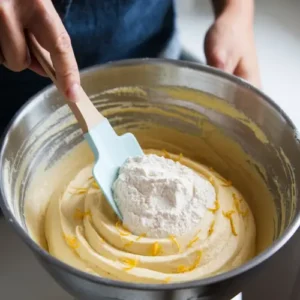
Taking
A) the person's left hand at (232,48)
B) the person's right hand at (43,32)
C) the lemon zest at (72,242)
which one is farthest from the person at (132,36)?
the lemon zest at (72,242)

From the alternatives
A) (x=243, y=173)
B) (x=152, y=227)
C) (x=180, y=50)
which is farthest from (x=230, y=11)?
(x=152, y=227)

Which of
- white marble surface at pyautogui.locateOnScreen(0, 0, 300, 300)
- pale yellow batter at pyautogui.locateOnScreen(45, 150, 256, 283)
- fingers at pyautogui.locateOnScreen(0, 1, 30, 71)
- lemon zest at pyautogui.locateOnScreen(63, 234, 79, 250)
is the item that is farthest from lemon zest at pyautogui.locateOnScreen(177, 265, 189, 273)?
white marble surface at pyautogui.locateOnScreen(0, 0, 300, 300)

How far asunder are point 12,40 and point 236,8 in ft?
1.21

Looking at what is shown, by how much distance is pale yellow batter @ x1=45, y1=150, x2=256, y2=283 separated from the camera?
545 millimetres

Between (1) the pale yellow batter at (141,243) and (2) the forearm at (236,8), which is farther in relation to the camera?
(2) the forearm at (236,8)

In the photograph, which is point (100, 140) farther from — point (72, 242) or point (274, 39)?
point (274, 39)

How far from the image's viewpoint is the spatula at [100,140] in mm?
574

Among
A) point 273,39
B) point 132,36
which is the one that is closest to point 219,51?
point 132,36

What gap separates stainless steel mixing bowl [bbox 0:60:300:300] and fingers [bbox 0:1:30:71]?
44mm

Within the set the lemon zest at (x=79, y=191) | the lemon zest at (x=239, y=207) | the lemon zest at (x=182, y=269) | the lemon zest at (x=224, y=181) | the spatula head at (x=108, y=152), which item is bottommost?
the lemon zest at (x=182, y=269)

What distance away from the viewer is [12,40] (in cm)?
55

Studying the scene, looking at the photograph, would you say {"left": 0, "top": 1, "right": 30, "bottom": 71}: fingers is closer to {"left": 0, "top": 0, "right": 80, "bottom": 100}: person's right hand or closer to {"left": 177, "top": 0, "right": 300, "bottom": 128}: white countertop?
{"left": 0, "top": 0, "right": 80, "bottom": 100}: person's right hand

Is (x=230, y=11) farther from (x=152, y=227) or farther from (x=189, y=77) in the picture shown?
(x=152, y=227)

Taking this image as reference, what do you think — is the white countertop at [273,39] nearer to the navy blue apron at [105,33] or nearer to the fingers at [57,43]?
the navy blue apron at [105,33]
